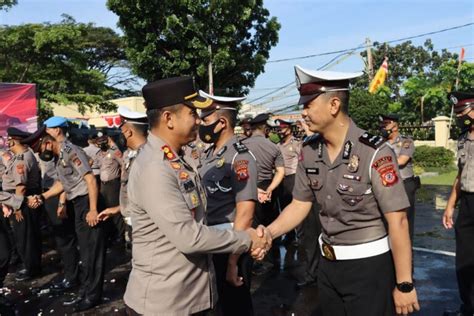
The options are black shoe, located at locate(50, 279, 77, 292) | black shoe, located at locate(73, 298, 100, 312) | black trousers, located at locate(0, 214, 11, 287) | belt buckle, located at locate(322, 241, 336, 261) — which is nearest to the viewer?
belt buckle, located at locate(322, 241, 336, 261)

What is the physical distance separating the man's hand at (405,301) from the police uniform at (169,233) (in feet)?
2.84

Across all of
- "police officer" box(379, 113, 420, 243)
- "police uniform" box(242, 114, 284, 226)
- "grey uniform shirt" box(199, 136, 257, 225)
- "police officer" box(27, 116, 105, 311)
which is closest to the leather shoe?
"police officer" box(27, 116, 105, 311)

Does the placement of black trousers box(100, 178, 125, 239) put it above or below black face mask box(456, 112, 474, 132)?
below

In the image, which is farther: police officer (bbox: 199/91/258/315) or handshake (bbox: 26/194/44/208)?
handshake (bbox: 26/194/44/208)

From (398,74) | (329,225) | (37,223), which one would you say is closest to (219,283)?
(329,225)

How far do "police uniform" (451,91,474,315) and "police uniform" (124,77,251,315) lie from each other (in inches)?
108

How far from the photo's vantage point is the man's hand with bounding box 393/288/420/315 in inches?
95.7

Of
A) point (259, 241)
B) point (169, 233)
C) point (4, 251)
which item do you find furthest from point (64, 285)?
point (169, 233)

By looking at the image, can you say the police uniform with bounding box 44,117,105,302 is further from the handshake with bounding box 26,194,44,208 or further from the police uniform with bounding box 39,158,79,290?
the police uniform with bounding box 39,158,79,290

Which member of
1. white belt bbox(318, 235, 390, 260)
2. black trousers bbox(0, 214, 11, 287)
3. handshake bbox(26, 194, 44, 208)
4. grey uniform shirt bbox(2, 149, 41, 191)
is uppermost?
grey uniform shirt bbox(2, 149, 41, 191)

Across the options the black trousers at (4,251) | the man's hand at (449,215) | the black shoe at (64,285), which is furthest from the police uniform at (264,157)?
the black trousers at (4,251)

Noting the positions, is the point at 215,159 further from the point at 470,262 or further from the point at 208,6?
the point at 208,6

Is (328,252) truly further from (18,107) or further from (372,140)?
(18,107)

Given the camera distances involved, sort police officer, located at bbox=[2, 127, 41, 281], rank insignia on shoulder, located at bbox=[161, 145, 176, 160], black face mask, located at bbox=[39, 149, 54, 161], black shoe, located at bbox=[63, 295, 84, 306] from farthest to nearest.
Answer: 1. police officer, located at bbox=[2, 127, 41, 281]
2. black face mask, located at bbox=[39, 149, 54, 161]
3. black shoe, located at bbox=[63, 295, 84, 306]
4. rank insignia on shoulder, located at bbox=[161, 145, 176, 160]
